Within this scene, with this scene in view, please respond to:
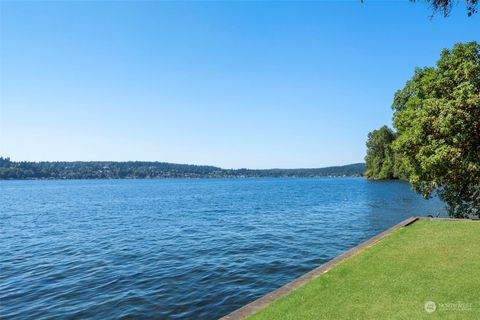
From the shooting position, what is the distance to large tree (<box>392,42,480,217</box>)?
14.4 metres

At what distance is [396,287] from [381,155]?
117652mm

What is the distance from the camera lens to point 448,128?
575 inches

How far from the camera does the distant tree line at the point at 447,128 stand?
14.4 m

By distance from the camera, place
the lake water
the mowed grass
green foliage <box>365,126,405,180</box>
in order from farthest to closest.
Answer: green foliage <box>365,126,405,180</box>, the lake water, the mowed grass

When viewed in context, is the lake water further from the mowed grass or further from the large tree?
the large tree

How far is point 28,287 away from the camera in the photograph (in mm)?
14773

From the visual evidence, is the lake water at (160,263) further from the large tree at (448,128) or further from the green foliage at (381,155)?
the green foliage at (381,155)

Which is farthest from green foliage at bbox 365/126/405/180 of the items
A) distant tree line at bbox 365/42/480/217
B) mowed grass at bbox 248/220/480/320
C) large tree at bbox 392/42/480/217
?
mowed grass at bbox 248/220/480/320

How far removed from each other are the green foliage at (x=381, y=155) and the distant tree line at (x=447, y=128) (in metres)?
93.1

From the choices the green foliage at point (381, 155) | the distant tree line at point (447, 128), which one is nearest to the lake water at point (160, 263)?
the distant tree line at point (447, 128)

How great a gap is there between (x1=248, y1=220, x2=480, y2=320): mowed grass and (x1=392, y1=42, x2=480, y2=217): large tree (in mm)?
4597

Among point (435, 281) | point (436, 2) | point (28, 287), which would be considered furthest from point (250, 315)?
point (28, 287)

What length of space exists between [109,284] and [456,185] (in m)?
19.7

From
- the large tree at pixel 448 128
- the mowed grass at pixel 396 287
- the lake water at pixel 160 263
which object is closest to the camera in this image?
the mowed grass at pixel 396 287
